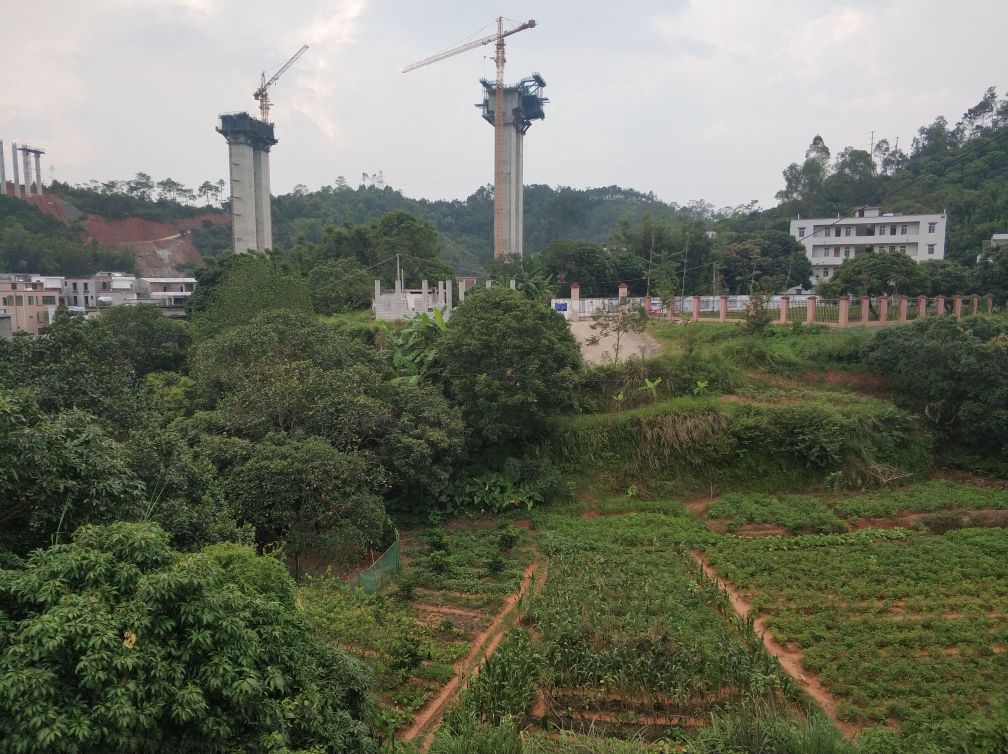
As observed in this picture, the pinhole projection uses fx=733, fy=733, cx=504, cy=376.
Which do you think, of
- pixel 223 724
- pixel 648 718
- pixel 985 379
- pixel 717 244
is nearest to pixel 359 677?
pixel 223 724

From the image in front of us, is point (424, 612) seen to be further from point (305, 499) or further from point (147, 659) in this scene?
point (147, 659)

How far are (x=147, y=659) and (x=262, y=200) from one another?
211 feet

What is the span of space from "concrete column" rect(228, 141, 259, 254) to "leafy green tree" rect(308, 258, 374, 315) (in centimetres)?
2846

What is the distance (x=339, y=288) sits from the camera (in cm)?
3347

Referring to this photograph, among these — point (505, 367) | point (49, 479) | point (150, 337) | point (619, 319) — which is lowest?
point (49, 479)

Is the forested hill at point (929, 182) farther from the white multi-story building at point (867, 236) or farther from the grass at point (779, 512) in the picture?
the grass at point (779, 512)

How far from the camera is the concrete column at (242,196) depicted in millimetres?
60812

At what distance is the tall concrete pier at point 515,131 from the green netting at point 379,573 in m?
48.1

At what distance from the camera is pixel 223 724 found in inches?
233

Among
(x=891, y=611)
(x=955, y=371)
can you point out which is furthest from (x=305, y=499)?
(x=955, y=371)

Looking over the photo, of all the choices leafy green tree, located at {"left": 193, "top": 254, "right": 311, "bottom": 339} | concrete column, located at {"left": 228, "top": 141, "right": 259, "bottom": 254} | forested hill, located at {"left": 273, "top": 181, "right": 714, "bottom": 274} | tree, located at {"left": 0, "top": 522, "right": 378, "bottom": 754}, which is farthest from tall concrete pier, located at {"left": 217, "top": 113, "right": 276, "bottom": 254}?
tree, located at {"left": 0, "top": 522, "right": 378, "bottom": 754}

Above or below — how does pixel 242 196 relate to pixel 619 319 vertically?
above

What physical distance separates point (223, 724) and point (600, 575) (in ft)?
27.5

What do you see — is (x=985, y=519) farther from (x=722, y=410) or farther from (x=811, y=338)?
(x=811, y=338)
